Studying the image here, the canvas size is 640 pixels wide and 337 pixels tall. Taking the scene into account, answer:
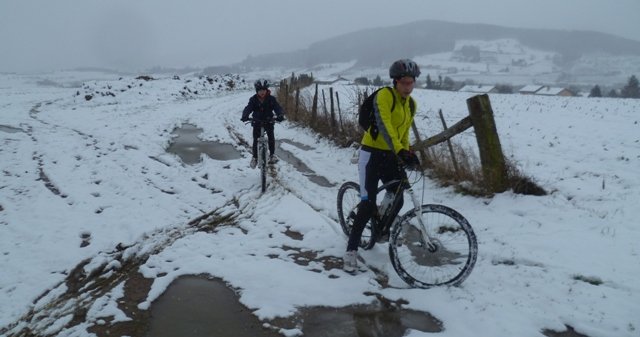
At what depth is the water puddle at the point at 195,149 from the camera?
11.1 meters

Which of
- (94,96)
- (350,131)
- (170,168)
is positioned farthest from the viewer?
(94,96)

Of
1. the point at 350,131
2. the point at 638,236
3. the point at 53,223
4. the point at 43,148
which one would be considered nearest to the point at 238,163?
the point at 350,131

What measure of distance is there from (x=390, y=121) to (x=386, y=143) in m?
0.26

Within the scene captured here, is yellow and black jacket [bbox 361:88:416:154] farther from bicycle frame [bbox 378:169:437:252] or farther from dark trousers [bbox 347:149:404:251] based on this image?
bicycle frame [bbox 378:169:437:252]

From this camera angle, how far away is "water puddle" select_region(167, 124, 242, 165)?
1112 cm

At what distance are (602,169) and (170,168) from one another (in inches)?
385

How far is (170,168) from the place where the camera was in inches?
384

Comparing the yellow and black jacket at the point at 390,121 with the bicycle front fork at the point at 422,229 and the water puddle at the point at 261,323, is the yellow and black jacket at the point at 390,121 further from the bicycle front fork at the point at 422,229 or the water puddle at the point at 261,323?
the water puddle at the point at 261,323

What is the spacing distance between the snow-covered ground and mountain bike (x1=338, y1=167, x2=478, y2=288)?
23cm

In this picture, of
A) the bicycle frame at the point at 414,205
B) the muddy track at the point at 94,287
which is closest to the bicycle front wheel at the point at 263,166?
the muddy track at the point at 94,287

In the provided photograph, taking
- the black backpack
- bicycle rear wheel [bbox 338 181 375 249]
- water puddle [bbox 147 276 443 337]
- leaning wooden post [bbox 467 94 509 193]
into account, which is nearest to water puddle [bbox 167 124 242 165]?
bicycle rear wheel [bbox 338 181 375 249]

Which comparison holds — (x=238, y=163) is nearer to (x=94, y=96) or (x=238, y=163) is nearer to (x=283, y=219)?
(x=283, y=219)

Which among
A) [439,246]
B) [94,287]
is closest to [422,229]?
[439,246]

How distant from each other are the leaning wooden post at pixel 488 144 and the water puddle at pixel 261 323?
145 inches
